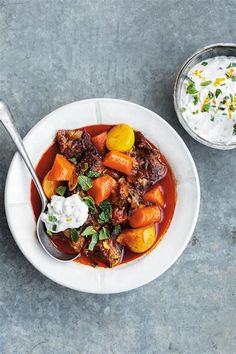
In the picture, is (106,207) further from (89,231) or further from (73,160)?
(73,160)

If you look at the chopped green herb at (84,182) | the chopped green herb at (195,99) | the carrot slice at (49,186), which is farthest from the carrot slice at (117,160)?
the chopped green herb at (195,99)

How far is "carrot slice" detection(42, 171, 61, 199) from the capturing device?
421 cm

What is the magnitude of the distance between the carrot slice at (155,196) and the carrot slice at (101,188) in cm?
29

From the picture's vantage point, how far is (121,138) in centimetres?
419

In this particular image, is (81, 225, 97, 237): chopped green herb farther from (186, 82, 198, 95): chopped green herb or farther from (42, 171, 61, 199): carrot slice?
(186, 82, 198, 95): chopped green herb

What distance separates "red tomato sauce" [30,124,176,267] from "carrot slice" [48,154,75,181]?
10 centimetres

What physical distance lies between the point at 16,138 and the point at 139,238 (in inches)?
44.9

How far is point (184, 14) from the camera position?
4.62 meters

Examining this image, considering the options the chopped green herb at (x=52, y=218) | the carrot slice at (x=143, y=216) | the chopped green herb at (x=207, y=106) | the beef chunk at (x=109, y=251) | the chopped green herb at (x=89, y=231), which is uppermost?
the chopped green herb at (x=207, y=106)

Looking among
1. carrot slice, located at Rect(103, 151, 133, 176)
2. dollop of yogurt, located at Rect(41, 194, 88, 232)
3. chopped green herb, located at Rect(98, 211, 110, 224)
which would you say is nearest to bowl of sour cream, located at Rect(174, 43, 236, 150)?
carrot slice, located at Rect(103, 151, 133, 176)

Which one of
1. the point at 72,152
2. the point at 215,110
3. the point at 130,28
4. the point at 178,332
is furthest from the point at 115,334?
the point at 130,28

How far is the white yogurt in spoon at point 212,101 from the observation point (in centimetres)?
431

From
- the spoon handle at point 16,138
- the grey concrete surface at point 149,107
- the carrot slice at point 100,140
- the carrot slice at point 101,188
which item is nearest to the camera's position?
the spoon handle at point 16,138

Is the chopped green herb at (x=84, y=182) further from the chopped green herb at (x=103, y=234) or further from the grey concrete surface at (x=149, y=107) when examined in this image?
the grey concrete surface at (x=149, y=107)
